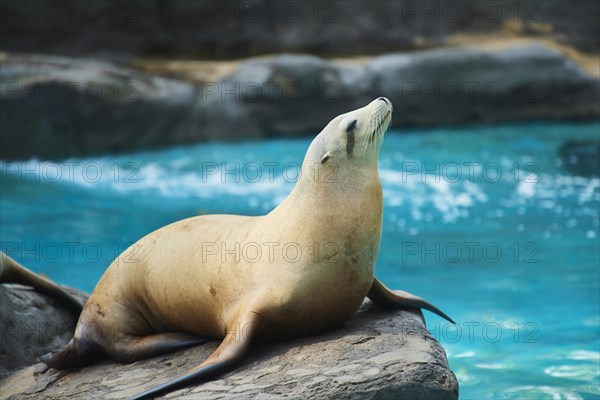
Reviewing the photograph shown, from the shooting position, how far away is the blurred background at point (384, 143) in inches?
257

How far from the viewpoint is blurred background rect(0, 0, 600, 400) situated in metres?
6.54

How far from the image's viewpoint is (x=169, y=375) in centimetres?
356

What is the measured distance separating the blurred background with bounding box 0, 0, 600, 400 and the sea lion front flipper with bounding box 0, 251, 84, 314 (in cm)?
231

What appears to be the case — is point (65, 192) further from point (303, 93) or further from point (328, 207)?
point (328, 207)

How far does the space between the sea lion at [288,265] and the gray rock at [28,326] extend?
2.82 ft

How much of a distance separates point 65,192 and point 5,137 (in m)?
1.57

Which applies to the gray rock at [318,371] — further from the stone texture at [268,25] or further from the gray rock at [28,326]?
the stone texture at [268,25]

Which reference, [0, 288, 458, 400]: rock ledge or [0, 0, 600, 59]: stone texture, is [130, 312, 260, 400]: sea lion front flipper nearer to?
[0, 288, 458, 400]: rock ledge

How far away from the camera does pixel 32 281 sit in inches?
191

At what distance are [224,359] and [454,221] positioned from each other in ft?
17.7

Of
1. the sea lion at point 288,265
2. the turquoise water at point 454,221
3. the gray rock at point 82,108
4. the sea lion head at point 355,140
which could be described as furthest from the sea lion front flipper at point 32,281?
the gray rock at point 82,108

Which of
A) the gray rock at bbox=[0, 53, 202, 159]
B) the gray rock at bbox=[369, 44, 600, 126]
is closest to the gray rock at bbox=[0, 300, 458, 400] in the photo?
the gray rock at bbox=[0, 53, 202, 159]

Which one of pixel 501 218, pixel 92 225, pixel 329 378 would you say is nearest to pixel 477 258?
pixel 501 218

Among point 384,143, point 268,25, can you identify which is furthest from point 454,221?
point 268,25
